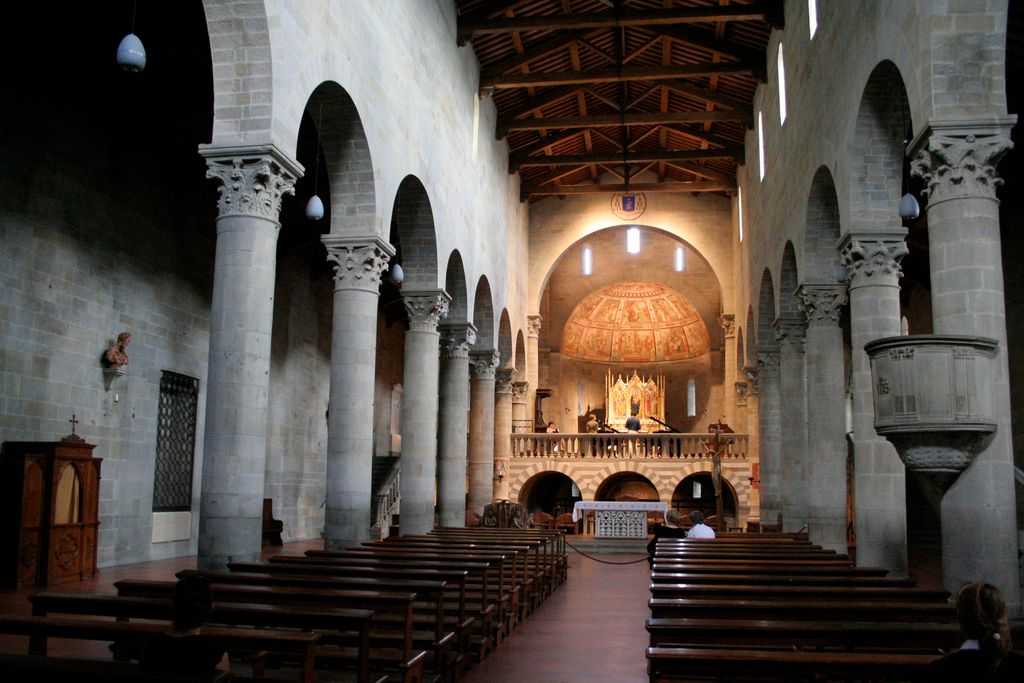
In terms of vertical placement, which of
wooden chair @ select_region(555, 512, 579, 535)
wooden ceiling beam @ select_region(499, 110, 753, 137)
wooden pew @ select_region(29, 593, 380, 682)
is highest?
wooden ceiling beam @ select_region(499, 110, 753, 137)

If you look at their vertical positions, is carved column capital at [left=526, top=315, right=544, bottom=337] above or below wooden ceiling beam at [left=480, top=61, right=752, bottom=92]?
below

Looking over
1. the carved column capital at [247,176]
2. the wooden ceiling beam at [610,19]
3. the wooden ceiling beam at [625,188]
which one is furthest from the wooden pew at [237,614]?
the wooden ceiling beam at [625,188]

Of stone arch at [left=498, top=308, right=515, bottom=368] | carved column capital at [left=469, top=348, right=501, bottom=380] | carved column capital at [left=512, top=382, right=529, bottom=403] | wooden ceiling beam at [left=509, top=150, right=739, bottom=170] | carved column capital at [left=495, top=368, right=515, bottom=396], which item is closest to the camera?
carved column capital at [left=469, top=348, right=501, bottom=380]

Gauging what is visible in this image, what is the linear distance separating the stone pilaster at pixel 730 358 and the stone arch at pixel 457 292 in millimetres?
13505

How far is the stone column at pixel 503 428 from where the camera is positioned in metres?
27.6

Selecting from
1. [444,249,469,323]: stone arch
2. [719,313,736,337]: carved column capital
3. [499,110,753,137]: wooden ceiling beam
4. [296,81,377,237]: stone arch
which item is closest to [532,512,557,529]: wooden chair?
[444,249,469,323]: stone arch

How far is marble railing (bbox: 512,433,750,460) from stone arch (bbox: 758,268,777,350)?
205 inches

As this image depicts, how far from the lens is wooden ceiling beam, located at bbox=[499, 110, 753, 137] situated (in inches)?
960

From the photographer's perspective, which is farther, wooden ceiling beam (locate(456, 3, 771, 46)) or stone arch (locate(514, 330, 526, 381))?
stone arch (locate(514, 330, 526, 381))

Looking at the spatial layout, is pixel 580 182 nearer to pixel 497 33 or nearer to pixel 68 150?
pixel 497 33

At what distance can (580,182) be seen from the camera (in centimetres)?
3203

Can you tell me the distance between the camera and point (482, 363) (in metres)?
24.0

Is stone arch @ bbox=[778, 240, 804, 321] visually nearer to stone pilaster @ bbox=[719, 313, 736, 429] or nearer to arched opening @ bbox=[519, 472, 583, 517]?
stone pilaster @ bbox=[719, 313, 736, 429]

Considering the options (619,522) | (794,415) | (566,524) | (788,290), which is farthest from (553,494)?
(788,290)
